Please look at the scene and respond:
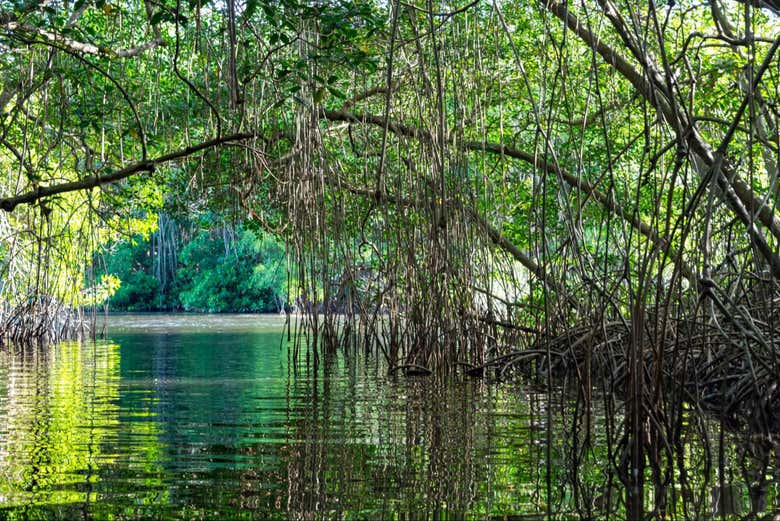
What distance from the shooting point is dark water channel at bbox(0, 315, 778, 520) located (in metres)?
3.09

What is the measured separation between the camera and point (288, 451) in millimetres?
4113

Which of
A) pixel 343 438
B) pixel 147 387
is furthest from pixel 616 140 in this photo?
pixel 343 438

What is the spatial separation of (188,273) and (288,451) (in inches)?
1472

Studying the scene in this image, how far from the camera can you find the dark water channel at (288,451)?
3.09m

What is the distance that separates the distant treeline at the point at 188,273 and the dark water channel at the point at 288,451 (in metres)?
31.3

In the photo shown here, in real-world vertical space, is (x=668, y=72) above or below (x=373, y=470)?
above

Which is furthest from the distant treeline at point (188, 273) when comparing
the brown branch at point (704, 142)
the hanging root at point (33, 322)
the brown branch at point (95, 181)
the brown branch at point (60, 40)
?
the brown branch at point (704, 142)

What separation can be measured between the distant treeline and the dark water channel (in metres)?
31.3

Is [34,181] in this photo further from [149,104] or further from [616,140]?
[616,140]

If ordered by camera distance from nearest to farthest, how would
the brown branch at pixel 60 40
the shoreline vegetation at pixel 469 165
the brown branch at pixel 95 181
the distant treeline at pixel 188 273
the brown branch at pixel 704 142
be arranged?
1. the brown branch at pixel 704 142
2. the shoreline vegetation at pixel 469 165
3. the brown branch at pixel 60 40
4. the brown branch at pixel 95 181
5. the distant treeline at pixel 188 273

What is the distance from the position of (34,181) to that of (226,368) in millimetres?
2465

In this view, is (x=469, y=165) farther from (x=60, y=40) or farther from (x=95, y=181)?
(x=60, y=40)

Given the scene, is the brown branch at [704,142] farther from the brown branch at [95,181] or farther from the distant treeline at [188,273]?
the distant treeline at [188,273]

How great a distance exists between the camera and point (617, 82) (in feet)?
32.4
